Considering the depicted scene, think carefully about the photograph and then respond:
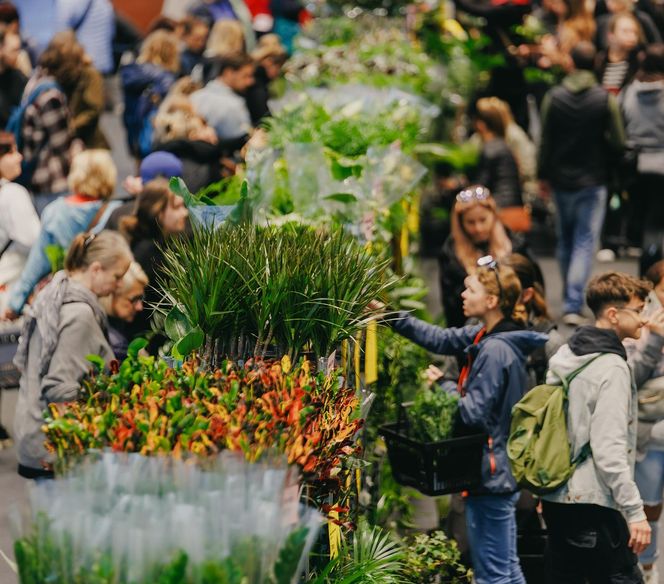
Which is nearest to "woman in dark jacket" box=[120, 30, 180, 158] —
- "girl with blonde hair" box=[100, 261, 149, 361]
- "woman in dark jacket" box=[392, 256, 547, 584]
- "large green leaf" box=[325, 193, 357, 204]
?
"girl with blonde hair" box=[100, 261, 149, 361]

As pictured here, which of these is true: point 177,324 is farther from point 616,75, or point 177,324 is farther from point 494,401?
point 616,75

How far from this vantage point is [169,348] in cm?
480

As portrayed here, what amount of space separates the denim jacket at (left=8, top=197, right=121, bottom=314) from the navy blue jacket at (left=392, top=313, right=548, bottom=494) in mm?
2539

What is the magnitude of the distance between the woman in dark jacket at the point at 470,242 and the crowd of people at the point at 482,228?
0.04 ft

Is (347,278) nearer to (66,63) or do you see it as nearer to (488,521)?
(488,521)

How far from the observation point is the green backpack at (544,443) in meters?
5.10

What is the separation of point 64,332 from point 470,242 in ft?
8.78

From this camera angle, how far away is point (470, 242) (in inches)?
286

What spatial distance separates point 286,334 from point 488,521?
6.48 feet

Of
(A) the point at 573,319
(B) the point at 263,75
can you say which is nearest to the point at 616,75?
(A) the point at 573,319

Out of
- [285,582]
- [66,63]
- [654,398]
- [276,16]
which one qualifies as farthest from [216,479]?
[276,16]

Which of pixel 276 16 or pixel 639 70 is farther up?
pixel 276 16

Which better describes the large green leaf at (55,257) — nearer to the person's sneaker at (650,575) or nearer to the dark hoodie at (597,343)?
the dark hoodie at (597,343)

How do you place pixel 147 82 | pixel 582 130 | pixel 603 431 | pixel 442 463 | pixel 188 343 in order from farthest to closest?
pixel 147 82 → pixel 582 130 → pixel 442 463 → pixel 603 431 → pixel 188 343
